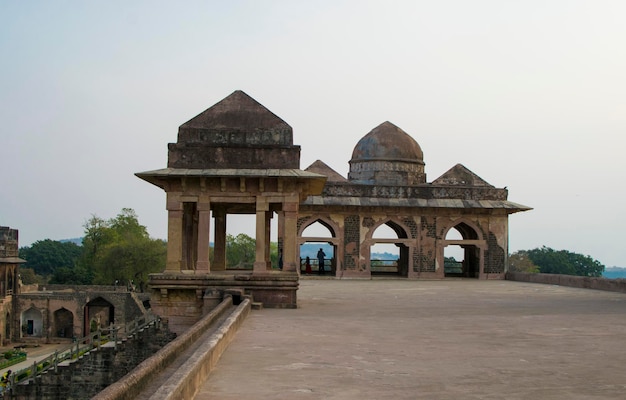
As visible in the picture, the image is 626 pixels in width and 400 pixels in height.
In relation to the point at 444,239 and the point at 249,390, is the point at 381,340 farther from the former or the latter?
the point at 444,239

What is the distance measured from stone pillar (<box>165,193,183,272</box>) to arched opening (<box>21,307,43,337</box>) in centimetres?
4434

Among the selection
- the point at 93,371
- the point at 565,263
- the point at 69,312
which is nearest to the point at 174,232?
the point at 93,371

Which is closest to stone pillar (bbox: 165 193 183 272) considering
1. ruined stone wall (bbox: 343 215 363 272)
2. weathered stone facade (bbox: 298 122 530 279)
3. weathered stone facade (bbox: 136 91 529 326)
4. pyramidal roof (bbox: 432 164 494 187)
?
weathered stone facade (bbox: 136 91 529 326)

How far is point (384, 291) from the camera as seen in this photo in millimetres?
21375

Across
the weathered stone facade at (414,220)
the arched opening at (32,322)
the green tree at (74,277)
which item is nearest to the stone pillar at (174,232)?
the weathered stone facade at (414,220)

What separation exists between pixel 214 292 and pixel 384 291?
25.5 feet

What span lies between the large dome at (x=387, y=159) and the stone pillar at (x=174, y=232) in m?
18.4

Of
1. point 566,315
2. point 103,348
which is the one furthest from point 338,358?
point 103,348

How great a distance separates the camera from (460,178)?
32.3 metres

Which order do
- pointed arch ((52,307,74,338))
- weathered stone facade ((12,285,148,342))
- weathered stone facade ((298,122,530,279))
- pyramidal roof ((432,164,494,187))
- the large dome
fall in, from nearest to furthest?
weathered stone facade ((298,122,530,279)) < pyramidal roof ((432,164,494,187)) < the large dome < weathered stone facade ((12,285,148,342)) < pointed arch ((52,307,74,338))

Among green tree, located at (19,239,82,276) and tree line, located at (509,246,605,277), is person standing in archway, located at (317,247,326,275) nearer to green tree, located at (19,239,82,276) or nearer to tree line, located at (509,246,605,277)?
tree line, located at (509,246,605,277)

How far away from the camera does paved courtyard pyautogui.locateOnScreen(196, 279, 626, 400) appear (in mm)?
6270

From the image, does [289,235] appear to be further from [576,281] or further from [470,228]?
[470,228]

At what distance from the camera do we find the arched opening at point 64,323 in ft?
183
